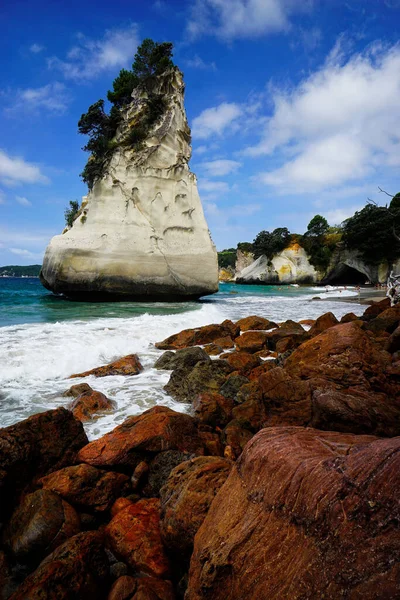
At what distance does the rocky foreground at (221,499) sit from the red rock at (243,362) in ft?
5.97

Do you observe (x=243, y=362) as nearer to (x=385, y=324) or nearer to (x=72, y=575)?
(x=385, y=324)

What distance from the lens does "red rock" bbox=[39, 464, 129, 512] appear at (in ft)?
9.21

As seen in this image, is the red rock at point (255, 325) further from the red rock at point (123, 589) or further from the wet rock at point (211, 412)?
the red rock at point (123, 589)

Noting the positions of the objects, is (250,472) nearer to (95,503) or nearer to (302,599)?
(302,599)

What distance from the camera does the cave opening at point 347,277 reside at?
54994mm

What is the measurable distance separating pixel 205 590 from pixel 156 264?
20973mm

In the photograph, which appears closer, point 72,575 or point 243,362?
point 72,575

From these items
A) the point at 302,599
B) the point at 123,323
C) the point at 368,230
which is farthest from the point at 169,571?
the point at 368,230

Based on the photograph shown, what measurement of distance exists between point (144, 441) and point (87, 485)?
645 millimetres

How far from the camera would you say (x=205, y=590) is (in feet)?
5.50

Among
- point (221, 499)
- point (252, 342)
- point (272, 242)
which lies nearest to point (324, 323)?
point (252, 342)

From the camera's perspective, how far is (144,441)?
3.31 metres

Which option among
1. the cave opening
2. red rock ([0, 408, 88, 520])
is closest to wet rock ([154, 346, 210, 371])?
red rock ([0, 408, 88, 520])

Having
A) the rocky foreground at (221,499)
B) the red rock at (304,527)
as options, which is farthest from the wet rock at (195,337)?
the red rock at (304,527)
